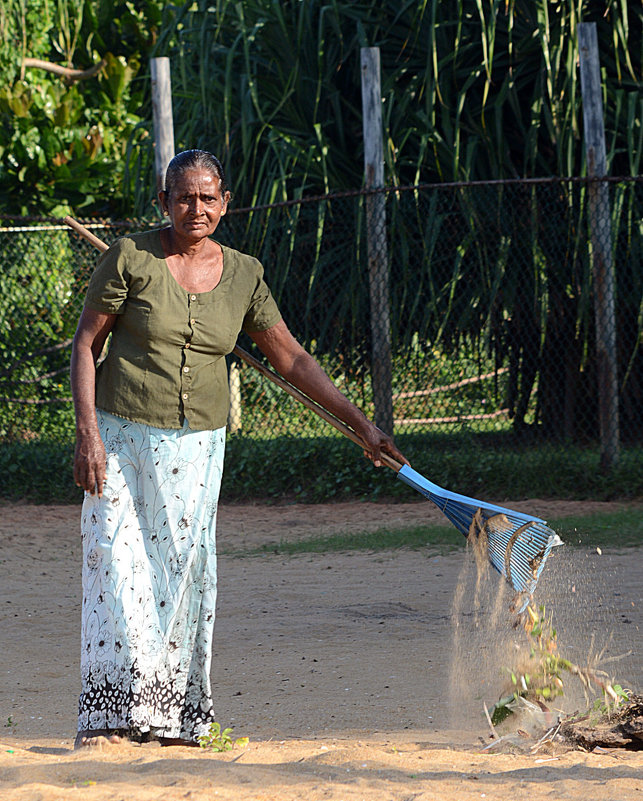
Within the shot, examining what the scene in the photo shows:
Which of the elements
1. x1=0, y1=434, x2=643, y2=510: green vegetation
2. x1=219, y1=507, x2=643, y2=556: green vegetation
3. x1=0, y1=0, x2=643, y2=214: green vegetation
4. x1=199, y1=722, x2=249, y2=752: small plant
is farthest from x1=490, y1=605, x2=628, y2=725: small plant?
x1=0, y1=0, x2=643, y2=214: green vegetation

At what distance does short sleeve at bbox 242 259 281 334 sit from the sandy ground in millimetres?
1055

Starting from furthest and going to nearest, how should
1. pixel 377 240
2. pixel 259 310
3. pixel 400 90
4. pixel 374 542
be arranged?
pixel 400 90 < pixel 377 240 < pixel 374 542 < pixel 259 310

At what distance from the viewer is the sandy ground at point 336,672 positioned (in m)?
2.52

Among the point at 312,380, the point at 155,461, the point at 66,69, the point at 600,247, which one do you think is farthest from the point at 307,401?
the point at 66,69

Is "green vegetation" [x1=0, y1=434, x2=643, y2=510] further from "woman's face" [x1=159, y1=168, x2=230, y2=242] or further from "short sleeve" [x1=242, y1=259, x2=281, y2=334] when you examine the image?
"woman's face" [x1=159, y1=168, x2=230, y2=242]

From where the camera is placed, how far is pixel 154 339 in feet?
9.73

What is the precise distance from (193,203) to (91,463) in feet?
2.57

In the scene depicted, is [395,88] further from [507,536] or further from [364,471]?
[507,536]

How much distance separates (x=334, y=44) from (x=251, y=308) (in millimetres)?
5882

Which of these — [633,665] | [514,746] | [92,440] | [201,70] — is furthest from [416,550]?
[201,70]

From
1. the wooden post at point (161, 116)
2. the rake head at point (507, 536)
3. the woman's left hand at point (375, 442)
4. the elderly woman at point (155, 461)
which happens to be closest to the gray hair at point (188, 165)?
the elderly woman at point (155, 461)

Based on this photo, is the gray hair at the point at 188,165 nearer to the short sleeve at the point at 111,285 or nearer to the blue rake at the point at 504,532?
the short sleeve at the point at 111,285

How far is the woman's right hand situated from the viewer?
2889 millimetres

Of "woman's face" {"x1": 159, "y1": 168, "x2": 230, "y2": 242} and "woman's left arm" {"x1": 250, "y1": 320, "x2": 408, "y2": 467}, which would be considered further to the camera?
"woman's left arm" {"x1": 250, "y1": 320, "x2": 408, "y2": 467}
